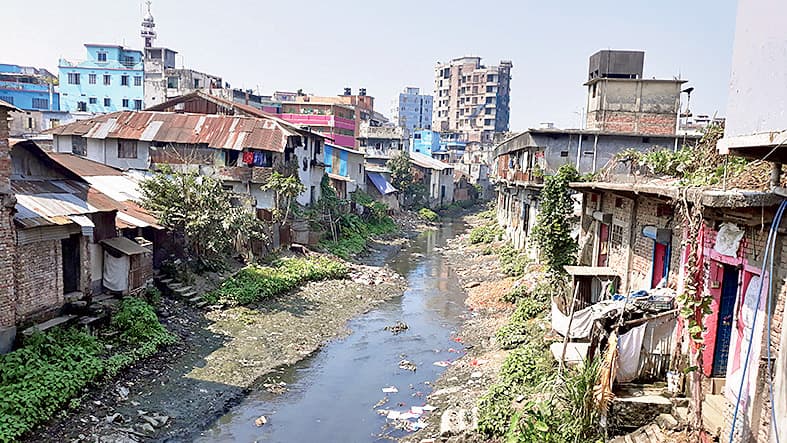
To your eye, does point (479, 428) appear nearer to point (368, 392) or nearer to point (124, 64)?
point (368, 392)

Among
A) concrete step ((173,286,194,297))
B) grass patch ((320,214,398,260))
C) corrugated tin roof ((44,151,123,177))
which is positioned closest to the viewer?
concrete step ((173,286,194,297))

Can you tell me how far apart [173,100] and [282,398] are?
983 inches

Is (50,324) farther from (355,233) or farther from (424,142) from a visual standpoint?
(424,142)

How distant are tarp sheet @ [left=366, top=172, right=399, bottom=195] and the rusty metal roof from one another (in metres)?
17.6

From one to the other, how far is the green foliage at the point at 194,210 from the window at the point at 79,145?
41.6 ft

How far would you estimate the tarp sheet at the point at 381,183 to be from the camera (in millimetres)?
49125

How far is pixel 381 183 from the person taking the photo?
5009 centimetres

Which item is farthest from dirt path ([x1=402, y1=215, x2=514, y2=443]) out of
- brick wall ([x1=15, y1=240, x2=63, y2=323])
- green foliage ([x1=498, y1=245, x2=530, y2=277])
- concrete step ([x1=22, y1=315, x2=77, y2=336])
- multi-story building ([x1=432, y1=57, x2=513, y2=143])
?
multi-story building ([x1=432, y1=57, x2=513, y2=143])

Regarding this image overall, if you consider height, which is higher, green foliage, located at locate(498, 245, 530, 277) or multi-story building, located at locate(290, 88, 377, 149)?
multi-story building, located at locate(290, 88, 377, 149)

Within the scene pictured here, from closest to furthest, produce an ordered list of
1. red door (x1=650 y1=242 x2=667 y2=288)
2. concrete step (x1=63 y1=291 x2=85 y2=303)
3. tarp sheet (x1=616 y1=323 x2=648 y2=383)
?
tarp sheet (x1=616 y1=323 x2=648 y2=383)
red door (x1=650 y1=242 x2=667 y2=288)
concrete step (x1=63 y1=291 x2=85 y2=303)

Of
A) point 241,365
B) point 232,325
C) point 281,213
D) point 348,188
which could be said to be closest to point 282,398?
point 241,365

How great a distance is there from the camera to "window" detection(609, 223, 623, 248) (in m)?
15.7

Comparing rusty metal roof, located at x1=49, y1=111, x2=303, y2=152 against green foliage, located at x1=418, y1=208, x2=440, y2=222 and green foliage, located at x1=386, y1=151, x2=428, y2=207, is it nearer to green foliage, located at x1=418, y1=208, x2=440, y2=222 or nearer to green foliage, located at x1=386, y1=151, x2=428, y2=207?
green foliage, located at x1=386, y1=151, x2=428, y2=207

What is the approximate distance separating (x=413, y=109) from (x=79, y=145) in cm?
8715
